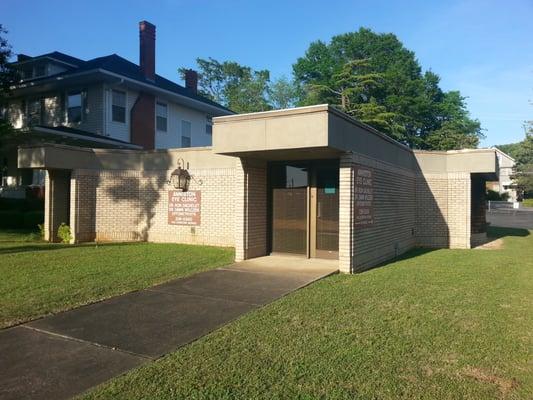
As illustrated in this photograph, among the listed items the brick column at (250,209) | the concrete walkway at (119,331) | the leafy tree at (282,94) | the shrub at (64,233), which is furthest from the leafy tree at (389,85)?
the concrete walkway at (119,331)

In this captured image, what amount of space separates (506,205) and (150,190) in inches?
1581

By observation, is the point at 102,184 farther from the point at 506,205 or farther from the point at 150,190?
the point at 506,205

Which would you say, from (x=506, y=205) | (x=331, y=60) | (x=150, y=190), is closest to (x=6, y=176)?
(x=150, y=190)

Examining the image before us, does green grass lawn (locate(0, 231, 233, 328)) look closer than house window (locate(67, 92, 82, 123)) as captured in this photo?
Yes

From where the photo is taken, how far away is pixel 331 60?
50531mm

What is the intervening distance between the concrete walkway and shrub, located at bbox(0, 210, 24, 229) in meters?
12.8

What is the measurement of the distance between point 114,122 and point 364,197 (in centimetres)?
1517

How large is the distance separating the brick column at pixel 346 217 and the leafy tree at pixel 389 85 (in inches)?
1258

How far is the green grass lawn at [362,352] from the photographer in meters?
3.83

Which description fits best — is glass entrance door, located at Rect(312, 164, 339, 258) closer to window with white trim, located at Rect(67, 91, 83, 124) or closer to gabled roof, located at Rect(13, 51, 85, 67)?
window with white trim, located at Rect(67, 91, 83, 124)

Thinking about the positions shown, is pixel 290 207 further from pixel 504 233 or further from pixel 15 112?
pixel 15 112

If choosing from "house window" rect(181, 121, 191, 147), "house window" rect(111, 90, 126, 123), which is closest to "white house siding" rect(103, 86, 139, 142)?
"house window" rect(111, 90, 126, 123)

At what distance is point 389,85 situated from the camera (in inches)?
1764

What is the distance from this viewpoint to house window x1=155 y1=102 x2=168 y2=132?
938 inches
